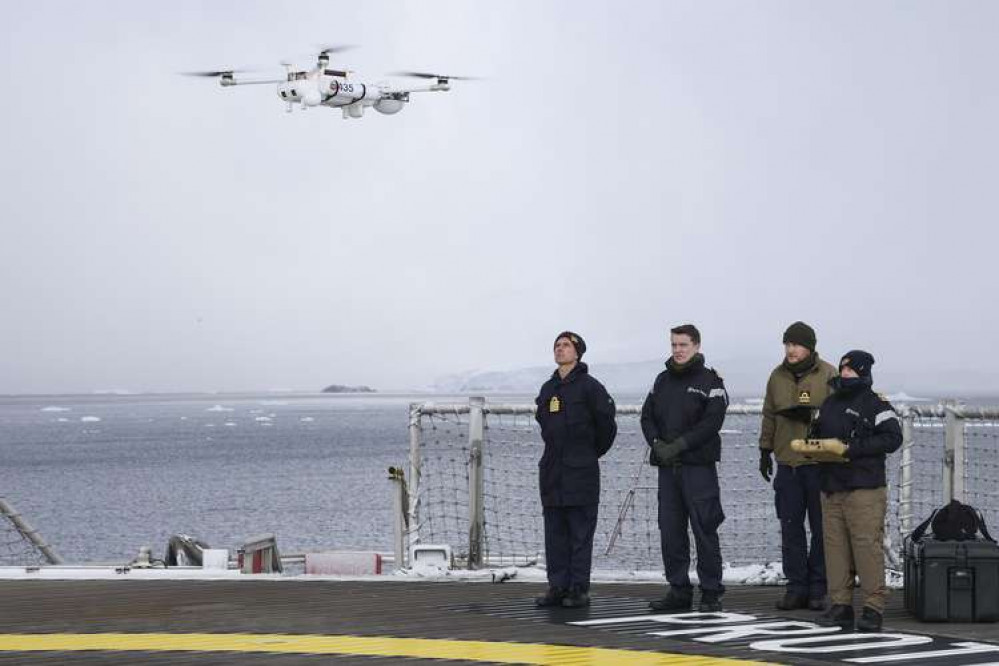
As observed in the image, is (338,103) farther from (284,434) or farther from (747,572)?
(284,434)

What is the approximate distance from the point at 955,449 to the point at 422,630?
4.02m

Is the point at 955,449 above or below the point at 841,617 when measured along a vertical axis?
above

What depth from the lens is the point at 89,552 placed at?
4478cm

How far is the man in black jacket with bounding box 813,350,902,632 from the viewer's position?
7723 mm

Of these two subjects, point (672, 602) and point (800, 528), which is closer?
point (672, 602)

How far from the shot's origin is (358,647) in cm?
732

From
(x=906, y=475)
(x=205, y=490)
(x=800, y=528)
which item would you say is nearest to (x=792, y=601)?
(x=800, y=528)

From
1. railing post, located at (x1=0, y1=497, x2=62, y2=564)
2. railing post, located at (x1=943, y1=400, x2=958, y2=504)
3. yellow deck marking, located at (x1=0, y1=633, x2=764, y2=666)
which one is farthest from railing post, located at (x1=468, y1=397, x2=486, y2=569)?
railing post, located at (x1=0, y1=497, x2=62, y2=564)

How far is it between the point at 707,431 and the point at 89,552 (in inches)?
1566

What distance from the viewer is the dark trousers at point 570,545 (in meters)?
8.76

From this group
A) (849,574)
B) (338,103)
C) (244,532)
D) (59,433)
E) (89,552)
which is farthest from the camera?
(59,433)

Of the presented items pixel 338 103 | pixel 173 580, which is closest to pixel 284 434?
pixel 338 103

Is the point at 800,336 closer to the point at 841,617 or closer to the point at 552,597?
the point at 841,617

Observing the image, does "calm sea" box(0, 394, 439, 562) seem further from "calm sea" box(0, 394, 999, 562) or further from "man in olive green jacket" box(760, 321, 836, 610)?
"man in olive green jacket" box(760, 321, 836, 610)
